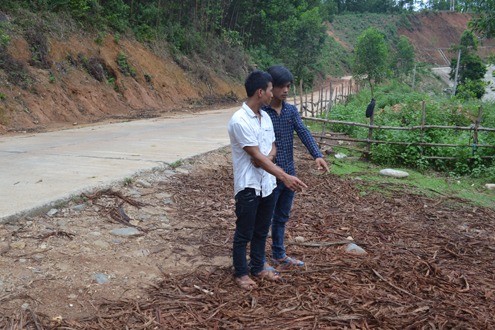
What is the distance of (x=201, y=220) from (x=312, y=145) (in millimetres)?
1697

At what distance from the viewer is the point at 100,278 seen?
344 centimetres

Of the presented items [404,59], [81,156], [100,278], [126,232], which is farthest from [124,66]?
[404,59]

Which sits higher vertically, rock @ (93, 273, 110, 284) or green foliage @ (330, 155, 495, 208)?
rock @ (93, 273, 110, 284)

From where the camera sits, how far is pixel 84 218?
4504 mm

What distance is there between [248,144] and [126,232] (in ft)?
5.75

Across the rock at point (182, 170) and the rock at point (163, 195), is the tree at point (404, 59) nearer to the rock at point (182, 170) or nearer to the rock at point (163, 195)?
the rock at point (182, 170)

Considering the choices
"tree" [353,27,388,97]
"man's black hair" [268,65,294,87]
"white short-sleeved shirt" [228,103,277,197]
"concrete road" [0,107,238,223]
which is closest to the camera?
"white short-sleeved shirt" [228,103,277,197]

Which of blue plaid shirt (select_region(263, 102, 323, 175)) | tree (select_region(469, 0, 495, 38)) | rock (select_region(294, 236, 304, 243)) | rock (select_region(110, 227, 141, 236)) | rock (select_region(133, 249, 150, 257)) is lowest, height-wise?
rock (select_region(294, 236, 304, 243))

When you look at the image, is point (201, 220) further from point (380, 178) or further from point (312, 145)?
point (380, 178)

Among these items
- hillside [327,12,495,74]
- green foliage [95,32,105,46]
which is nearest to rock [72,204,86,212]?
green foliage [95,32,105,46]

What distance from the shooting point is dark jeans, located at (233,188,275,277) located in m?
3.29

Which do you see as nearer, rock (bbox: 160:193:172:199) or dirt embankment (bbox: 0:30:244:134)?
rock (bbox: 160:193:172:199)

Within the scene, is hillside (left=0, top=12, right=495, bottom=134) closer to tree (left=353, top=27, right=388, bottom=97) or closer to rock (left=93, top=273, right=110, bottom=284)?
rock (left=93, top=273, right=110, bottom=284)

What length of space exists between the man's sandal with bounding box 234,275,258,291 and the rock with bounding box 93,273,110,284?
3.04 ft
